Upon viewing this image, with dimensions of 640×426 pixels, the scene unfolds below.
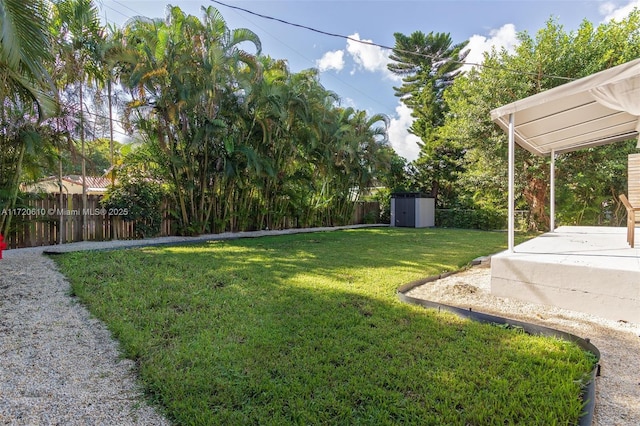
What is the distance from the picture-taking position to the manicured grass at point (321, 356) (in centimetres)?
170

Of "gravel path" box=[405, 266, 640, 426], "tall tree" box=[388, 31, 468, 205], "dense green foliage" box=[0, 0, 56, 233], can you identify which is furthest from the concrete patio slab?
"tall tree" box=[388, 31, 468, 205]

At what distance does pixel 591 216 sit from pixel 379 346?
1324 centimetres

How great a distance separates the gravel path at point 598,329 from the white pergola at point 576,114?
847mm

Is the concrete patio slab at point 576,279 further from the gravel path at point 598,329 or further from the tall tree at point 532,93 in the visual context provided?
the tall tree at point 532,93

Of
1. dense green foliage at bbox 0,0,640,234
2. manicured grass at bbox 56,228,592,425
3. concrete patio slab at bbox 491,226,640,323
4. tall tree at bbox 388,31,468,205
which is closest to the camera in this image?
manicured grass at bbox 56,228,592,425

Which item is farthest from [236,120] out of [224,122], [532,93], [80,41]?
[532,93]

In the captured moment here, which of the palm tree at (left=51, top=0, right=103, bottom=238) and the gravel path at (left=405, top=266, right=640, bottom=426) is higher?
the palm tree at (left=51, top=0, right=103, bottom=238)

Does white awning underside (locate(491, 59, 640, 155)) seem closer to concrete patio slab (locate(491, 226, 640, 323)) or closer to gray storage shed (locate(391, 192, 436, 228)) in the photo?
concrete patio slab (locate(491, 226, 640, 323))

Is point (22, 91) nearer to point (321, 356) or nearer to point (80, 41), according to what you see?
point (80, 41)

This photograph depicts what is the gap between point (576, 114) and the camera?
4.71 m

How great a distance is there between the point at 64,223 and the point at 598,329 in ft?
30.3

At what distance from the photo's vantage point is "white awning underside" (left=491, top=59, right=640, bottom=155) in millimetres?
3400

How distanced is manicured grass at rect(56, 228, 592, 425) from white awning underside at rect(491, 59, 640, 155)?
2.68 metres

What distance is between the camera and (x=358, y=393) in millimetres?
1820
